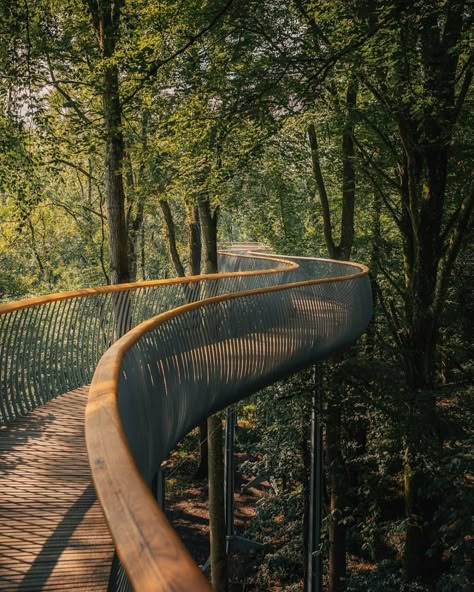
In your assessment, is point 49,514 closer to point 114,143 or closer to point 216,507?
point 114,143

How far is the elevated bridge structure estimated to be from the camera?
1519 mm

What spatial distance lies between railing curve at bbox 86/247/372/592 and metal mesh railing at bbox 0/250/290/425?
1.82m

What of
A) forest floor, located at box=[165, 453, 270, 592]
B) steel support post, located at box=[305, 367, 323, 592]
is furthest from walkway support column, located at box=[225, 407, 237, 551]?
steel support post, located at box=[305, 367, 323, 592]

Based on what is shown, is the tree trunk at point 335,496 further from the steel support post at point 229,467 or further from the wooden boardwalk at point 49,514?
the wooden boardwalk at point 49,514

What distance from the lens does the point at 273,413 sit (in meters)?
16.4

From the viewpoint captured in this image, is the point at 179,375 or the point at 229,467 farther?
the point at 229,467

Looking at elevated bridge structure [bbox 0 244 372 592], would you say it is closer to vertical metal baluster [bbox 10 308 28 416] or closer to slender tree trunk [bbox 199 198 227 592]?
vertical metal baluster [bbox 10 308 28 416]

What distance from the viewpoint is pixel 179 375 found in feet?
22.6

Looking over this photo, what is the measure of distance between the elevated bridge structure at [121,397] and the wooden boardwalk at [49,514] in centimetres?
1

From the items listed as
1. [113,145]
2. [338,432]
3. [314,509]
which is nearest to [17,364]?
[113,145]

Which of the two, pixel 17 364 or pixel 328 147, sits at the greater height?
pixel 328 147

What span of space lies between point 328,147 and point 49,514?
17005 mm

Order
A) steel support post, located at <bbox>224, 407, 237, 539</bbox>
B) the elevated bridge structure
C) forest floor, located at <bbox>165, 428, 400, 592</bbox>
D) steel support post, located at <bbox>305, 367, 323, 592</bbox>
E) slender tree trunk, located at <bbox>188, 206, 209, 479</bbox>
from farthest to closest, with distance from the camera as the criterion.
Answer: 1. slender tree trunk, located at <bbox>188, 206, 209, 479</bbox>
2. steel support post, located at <bbox>224, 407, 237, 539</bbox>
3. forest floor, located at <bbox>165, 428, 400, 592</bbox>
4. steel support post, located at <bbox>305, 367, 323, 592</bbox>
5. the elevated bridge structure

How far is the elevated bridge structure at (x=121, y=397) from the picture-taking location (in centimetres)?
152
